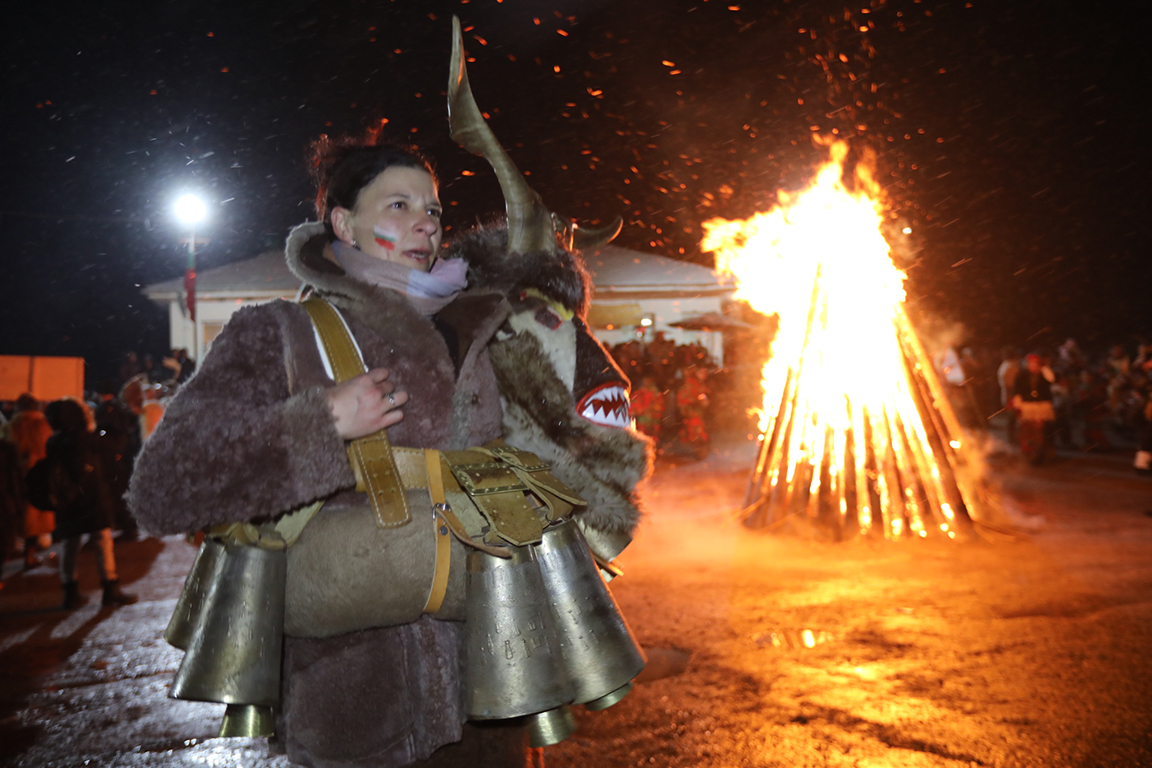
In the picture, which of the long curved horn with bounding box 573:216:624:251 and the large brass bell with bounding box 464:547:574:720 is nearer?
the large brass bell with bounding box 464:547:574:720

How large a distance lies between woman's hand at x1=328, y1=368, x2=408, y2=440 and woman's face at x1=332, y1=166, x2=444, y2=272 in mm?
456

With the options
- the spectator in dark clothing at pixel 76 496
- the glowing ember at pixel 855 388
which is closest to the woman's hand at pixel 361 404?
the spectator in dark clothing at pixel 76 496

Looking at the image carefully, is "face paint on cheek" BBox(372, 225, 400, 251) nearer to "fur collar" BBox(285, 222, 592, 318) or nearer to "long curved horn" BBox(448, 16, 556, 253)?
"fur collar" BBox(285, 222, 592, 318)

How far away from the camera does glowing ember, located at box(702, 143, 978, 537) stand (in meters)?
7.26

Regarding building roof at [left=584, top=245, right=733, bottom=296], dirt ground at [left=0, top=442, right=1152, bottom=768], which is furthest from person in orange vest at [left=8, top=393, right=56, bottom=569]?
building roof at [left=584, top=245, right=733, bottom=296]

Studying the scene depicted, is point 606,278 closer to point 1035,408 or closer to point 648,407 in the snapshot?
point 648,407

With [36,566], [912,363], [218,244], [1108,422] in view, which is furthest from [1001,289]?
[36,566]

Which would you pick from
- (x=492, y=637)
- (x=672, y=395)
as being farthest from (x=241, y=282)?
(x=492, y=637)

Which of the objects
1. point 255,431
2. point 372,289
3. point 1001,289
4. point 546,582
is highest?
point 1001,289

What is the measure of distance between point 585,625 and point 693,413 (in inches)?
484

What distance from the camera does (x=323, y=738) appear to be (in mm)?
1642

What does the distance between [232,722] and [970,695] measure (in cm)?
359

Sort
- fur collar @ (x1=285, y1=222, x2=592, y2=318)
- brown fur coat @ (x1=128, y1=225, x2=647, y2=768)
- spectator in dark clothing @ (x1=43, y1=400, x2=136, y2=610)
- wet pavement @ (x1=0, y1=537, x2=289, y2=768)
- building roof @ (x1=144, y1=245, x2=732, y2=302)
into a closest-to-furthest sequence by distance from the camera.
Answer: brown fur coat @ (x1=128, y1=225, x2=647, y2=768) → fur collar @ (x1=285, y1=222, x2=592, y2=318) → wet pavement @ (x1=0, y1=537, x2=289, y2=768) → spectator in dark clothing @ (x1=43, y1=400, x2=136, y2=610) → building roof @ (x1=144, y1=245, x2=732, y2=302)

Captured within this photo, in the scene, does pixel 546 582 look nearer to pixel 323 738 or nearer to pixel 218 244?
pixel 323 738
